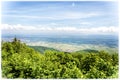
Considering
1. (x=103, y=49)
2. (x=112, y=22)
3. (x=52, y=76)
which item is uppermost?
(x=112, y=22)

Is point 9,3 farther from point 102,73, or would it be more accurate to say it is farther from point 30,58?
point 102,73

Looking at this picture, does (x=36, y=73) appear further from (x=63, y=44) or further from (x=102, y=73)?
(x=102, y=73)

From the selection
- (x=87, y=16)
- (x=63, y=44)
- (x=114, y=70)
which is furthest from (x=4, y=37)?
(x=114, y=70)

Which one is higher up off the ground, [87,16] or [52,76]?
[87,16]

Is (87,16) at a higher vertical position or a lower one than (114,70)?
higher

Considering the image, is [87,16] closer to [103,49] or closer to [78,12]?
[78,12]

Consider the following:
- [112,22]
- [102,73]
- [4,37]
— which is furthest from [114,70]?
[4,37]
